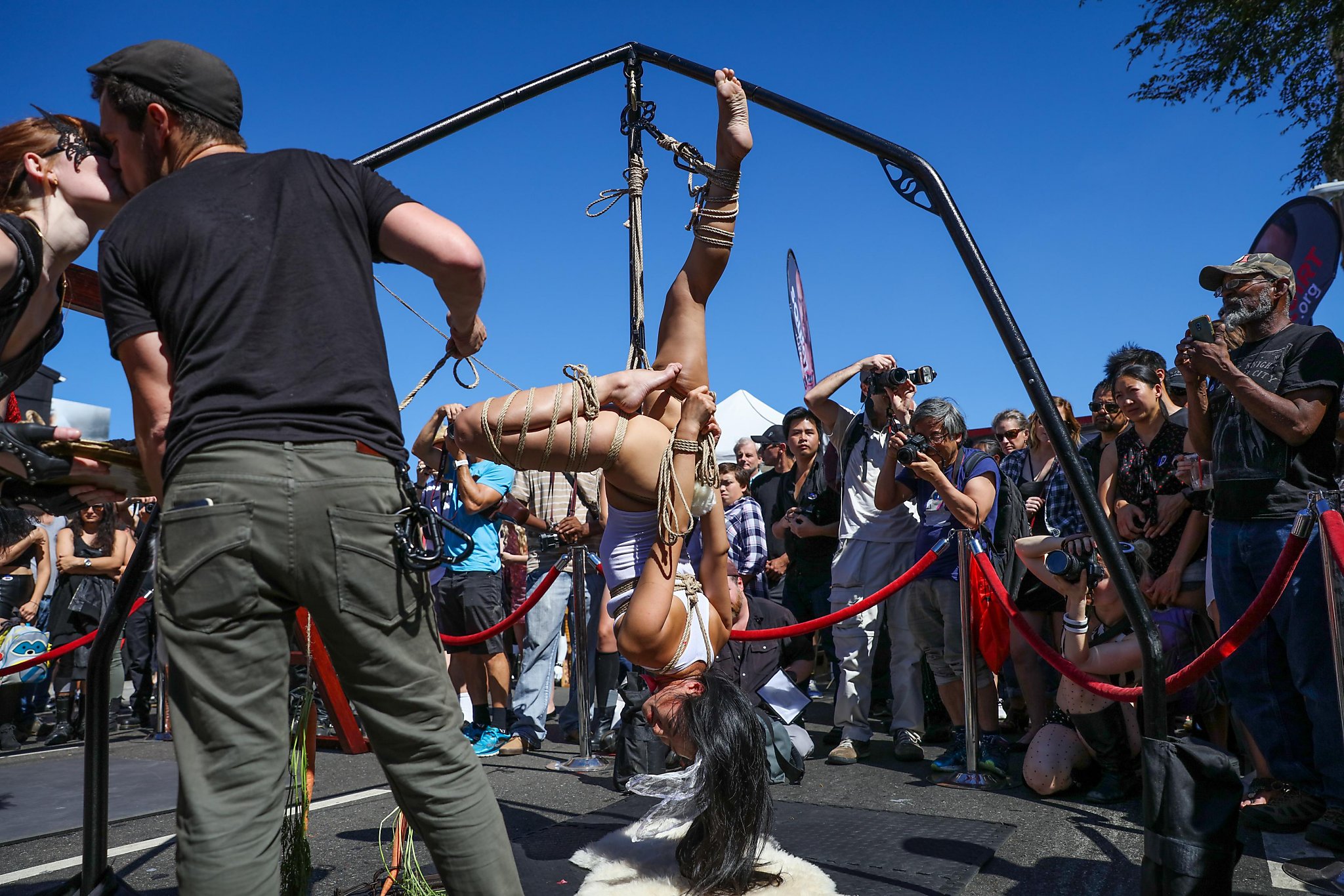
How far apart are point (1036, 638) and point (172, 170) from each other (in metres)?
3.59

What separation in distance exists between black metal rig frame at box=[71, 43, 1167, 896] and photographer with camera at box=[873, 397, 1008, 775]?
6.53ft

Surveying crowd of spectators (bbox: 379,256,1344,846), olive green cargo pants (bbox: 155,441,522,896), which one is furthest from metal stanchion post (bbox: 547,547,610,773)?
olive green cargo pants (bbox: 155,441,522,896)

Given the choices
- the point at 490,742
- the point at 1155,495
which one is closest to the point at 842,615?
the point at 1155,495

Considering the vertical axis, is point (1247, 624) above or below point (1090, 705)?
above

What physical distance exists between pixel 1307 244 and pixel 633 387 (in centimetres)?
520

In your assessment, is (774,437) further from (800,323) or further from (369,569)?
(369,569)

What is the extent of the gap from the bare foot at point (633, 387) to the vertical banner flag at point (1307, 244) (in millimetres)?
4810

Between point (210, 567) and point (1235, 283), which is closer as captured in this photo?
point (210, 567)

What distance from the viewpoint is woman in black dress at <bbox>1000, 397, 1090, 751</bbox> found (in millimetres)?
4953

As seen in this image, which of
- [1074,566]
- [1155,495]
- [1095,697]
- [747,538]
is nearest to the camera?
[1074,566]

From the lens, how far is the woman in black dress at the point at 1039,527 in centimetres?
495

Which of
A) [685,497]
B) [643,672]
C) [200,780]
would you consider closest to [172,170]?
[200,780]

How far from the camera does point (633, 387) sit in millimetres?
2918

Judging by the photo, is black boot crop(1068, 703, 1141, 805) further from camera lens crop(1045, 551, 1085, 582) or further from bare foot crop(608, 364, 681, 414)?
bare foot crop(608, 364, 681, 414)
